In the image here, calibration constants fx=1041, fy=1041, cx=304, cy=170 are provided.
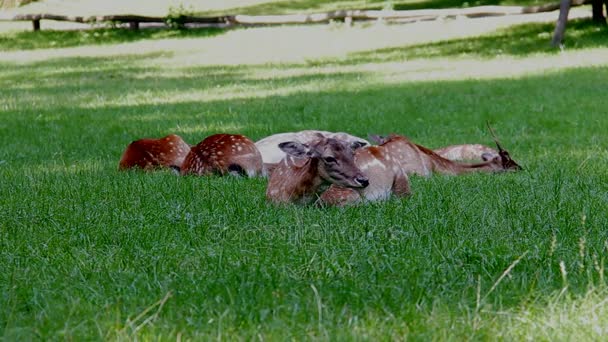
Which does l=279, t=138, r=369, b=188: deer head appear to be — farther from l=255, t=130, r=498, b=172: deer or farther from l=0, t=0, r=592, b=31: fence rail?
l=0, t=0, r=592, b=31: fence rail

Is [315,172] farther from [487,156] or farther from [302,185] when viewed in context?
[487,156]

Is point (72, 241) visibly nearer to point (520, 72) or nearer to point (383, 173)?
point (383, 173)

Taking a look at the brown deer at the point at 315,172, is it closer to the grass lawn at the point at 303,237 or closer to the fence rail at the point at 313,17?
the grass lawn at the point at 303,237

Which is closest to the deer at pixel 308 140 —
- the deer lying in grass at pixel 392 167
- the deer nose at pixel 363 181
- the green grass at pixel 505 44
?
the deer lying in grass at pixel 392 167

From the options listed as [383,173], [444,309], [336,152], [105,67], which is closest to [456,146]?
[383,173]

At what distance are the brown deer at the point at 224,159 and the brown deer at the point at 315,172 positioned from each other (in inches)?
79.4

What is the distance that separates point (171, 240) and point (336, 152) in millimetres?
1846

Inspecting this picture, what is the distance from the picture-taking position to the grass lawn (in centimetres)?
434

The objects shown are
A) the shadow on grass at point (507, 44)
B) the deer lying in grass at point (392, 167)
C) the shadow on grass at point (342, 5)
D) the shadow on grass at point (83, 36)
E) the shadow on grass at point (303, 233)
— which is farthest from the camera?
the shadow on grass at point (342, 5)

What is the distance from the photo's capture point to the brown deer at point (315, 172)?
7.50 meters

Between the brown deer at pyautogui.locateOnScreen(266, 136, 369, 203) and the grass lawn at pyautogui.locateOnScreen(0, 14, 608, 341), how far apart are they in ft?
0.68

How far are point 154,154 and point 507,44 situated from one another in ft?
49.3

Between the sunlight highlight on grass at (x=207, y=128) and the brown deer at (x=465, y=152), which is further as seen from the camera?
the sunlight highlight on grass at (x=207, y=128)

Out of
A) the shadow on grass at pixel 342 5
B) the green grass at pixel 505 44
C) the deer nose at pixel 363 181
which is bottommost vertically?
the green grass at pixel 505 44
